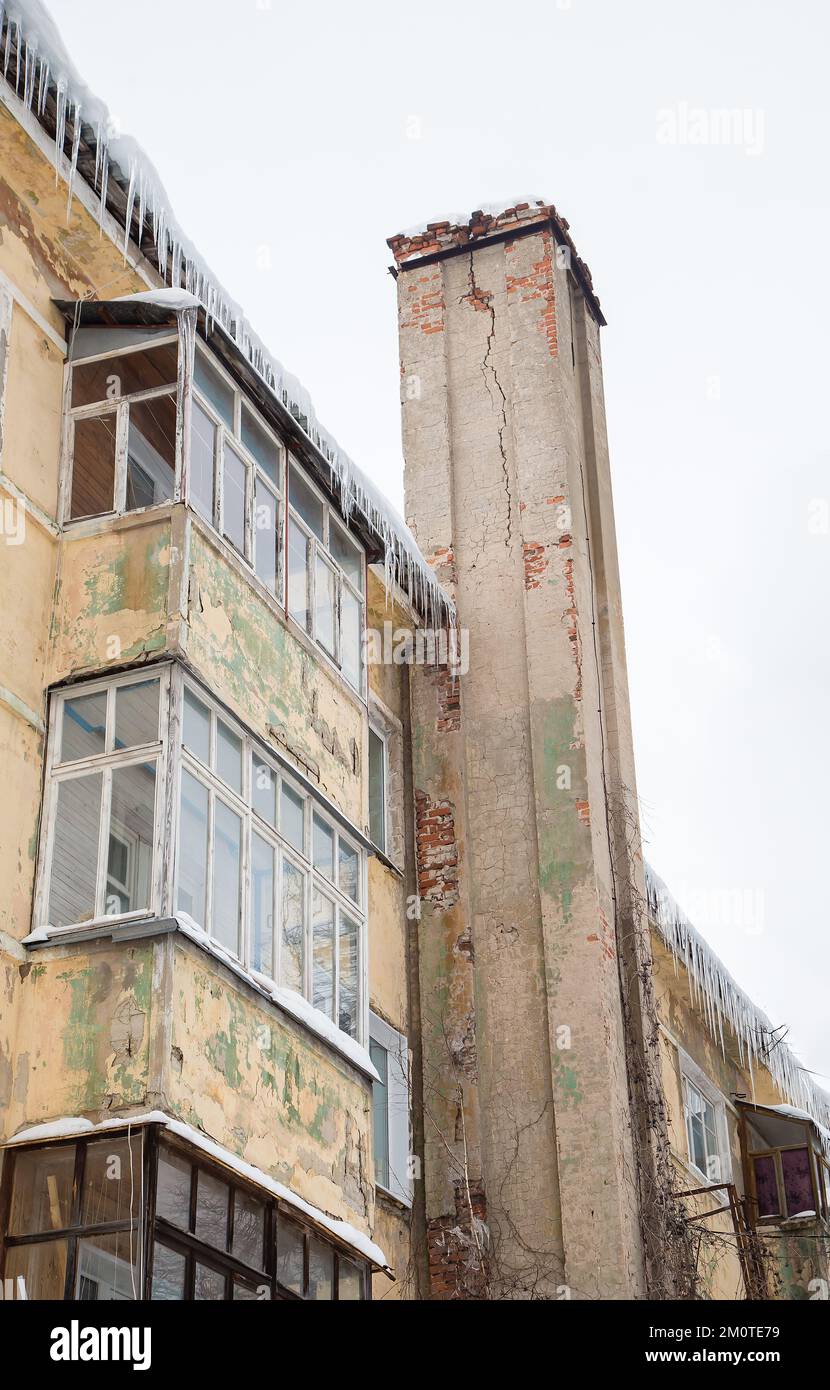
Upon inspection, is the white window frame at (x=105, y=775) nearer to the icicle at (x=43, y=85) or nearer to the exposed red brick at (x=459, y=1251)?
the icicle at (x=43, y=85)

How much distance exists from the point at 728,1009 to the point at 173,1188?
Answer: 10.9 meters

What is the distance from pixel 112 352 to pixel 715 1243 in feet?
28.3

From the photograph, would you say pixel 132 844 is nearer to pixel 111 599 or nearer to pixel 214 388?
pixel 111 599

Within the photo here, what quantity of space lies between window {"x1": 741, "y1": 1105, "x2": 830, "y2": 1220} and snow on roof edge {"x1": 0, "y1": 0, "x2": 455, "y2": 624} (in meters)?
7.49

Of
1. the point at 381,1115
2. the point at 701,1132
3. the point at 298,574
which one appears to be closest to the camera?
the point at 298,574

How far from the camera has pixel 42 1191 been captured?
365 inches

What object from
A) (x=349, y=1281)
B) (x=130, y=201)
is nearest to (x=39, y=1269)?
(x=349, y=1281)

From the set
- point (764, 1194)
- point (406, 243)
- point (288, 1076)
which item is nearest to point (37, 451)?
point (288, 1076)

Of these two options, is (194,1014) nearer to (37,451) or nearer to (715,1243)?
(37,451)

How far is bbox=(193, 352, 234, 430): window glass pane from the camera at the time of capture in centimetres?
1173

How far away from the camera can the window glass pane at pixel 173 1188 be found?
Answer: 913cm

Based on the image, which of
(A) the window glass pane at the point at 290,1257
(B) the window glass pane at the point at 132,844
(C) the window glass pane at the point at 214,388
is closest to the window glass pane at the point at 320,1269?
(A) the window glass pane at the point at 290,1257

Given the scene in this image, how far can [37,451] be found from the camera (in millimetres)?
11352

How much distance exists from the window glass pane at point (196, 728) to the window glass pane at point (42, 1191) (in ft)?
7.87
